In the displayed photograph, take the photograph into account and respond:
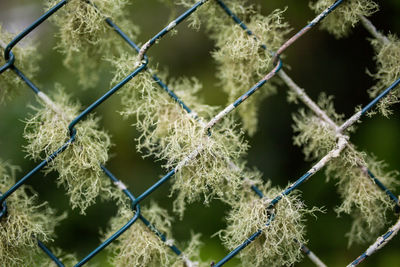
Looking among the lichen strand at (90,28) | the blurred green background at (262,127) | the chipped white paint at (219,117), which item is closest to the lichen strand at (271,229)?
the chipped white paint at (219,117)

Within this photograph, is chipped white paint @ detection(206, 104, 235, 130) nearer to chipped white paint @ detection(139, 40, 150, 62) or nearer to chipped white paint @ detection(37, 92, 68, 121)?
chipped white paint @ detection(139, 40, 150, 62)

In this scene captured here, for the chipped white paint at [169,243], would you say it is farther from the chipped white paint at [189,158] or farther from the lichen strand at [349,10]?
the lichen strand at [349,10]

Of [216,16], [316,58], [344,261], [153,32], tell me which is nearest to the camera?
[216,16]

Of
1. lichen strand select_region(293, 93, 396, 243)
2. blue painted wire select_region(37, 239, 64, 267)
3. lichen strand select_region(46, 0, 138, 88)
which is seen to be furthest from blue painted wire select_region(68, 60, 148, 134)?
lichen strand select_region(293, 93, 396, 243)

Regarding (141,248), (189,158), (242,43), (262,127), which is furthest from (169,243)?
(262,127)

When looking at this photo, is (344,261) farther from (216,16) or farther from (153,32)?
(153,32)

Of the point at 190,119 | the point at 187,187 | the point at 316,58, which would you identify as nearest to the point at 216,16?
the point at 190,119
